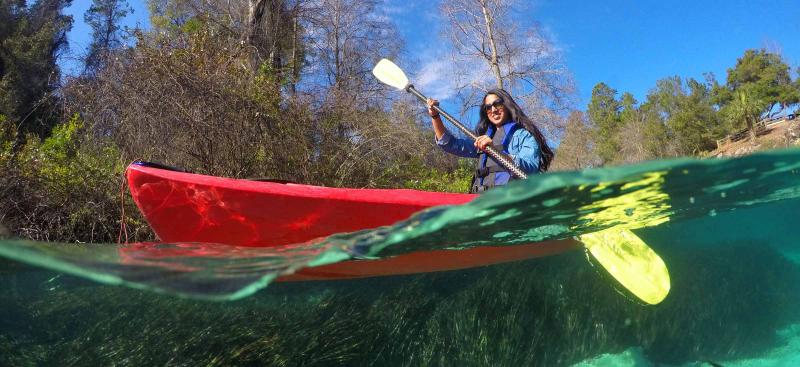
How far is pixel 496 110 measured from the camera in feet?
12.9

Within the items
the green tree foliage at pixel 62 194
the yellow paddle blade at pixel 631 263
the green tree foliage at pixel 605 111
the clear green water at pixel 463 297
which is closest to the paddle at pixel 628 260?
the yellow paddle blade at pixel 631 263

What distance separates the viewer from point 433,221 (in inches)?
62.2

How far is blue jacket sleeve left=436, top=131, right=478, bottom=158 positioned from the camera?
13.2 ft

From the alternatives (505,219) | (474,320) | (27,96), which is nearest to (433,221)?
(505,219)

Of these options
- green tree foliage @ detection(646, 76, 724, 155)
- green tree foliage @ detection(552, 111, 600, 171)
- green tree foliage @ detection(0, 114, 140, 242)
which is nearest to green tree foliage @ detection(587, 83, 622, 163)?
green tree foliage @ detection(646, 76, 724, 155)

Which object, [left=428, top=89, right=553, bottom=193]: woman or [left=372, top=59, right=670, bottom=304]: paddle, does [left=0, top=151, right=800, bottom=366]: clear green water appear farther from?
[left=428, top=89, right=553, bottom=193]: woman

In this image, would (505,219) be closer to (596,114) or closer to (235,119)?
(235,119)

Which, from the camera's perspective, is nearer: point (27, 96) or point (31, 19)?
point (27, 96)

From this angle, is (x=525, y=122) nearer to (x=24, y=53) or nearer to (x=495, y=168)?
(x=495, y=168)

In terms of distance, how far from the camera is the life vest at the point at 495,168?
352 centimetres

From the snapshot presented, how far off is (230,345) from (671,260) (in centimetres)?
397

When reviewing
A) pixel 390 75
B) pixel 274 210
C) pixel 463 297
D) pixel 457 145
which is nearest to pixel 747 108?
pixel 390 75

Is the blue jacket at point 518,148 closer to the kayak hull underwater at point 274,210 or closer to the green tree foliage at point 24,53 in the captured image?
the kayak hull underwater at point 274,210

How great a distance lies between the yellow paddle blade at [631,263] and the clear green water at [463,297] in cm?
14
